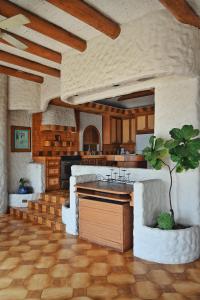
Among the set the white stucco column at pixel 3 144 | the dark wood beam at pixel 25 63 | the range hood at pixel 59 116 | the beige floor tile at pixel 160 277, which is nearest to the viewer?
the beige floor tile at pixel 160 277

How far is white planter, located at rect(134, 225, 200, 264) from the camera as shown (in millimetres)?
3303

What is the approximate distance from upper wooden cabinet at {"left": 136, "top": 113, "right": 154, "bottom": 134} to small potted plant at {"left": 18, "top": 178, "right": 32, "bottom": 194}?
402 centimetres

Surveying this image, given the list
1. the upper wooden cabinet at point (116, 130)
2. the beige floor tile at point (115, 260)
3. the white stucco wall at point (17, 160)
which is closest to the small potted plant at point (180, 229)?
the beige floor tile at point (115, 260)

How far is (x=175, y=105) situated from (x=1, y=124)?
3.98 meters

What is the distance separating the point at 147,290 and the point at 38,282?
120 cm

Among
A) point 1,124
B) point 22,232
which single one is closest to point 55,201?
point 22,232

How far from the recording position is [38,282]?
2814 mm

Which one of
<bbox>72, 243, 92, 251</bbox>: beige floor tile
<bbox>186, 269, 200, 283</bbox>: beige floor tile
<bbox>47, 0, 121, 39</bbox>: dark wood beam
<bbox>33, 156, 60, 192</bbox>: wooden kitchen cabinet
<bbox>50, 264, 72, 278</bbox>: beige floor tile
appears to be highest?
<bbox>47, 0, 121, 39</bbox>: dark wood beam

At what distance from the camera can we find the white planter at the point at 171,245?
3303mm

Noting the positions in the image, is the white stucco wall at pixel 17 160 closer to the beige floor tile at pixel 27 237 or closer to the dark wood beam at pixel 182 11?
the beige floor tile at pixel 27 237

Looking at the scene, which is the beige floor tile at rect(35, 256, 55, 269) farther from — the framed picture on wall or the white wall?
the white wall

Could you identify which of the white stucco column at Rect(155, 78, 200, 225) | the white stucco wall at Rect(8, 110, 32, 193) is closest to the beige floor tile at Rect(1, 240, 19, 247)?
the white stucco wall at Rect(8, 110, 32, 193)

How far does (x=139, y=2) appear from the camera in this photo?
3.04m

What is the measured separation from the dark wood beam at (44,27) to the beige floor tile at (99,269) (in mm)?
3220
